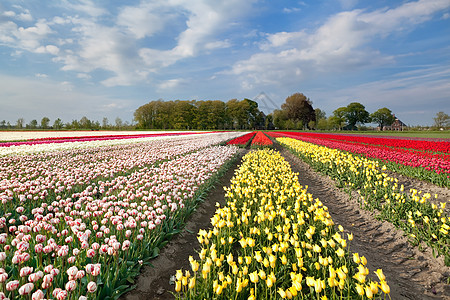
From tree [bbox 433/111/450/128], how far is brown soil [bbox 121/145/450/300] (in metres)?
86.4

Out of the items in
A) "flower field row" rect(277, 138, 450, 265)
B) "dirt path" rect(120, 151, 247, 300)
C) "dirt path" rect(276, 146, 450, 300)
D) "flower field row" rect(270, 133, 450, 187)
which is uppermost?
"flower field row" rect(270, 133, 450, 187)

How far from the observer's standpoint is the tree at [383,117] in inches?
4360

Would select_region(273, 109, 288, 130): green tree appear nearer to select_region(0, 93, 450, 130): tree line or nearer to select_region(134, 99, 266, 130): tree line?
select_region(0, 93, 450, 130): tree line

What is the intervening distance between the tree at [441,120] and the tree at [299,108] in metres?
37.7

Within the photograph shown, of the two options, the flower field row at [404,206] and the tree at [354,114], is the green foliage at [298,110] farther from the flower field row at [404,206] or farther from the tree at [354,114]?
the flower field row at [404,206]

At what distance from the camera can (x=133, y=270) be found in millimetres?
3188

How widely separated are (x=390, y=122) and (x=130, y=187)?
139 meters

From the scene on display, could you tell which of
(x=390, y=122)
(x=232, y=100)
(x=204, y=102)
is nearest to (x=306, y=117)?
(x=232, y=100)

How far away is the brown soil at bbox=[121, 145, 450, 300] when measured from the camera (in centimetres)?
335

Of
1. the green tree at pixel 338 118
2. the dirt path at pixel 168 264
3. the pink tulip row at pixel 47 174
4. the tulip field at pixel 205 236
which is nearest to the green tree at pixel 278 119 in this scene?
the green tree at pixel 338 118

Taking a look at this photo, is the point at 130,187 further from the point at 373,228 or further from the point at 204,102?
the point at 204,102

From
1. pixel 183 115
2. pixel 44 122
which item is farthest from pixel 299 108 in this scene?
pixel 44 122

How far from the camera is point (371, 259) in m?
4.29

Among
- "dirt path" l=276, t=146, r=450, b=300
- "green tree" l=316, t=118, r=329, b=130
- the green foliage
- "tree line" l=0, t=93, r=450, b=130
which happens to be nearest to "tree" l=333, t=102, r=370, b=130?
"tree line" l=0, t=93, r=450, b=130
